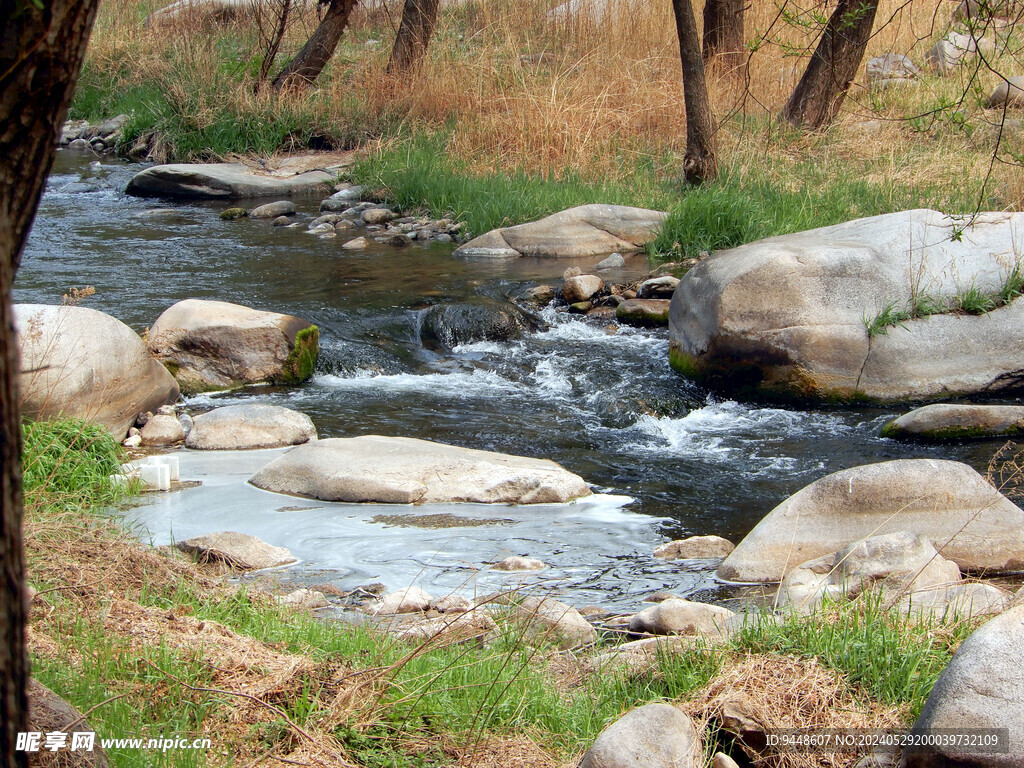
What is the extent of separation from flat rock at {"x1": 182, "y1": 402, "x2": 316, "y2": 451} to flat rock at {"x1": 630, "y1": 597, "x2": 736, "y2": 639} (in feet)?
9.11

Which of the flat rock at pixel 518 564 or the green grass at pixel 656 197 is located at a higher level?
the green grass at pixel 656 197

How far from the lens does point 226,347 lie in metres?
6.68

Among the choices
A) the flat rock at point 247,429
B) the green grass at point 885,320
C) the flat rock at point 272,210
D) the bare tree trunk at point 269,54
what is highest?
the bare tree trunk at point 269,54

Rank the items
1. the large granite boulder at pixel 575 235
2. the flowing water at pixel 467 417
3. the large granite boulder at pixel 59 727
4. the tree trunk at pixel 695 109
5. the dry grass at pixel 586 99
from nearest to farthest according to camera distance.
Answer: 1. the large granite boulder at pixel 59 727
2. the flowing water at pixel 467 417
3. the tree trunk at pixel 695 109
4. the large granite boulder at pixel 575 235
5. the dry grass at pixel 586 99

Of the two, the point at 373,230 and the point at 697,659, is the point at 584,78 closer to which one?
the point at 373,230

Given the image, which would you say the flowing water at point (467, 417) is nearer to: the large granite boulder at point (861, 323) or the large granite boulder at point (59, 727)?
the large granite boulder at point (861, 323)

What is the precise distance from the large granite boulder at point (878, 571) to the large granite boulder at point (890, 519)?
0.77 ft

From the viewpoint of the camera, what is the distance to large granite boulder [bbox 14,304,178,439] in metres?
5.05

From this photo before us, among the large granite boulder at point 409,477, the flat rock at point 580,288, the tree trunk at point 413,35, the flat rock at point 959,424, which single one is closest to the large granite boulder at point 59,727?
the large granite boulder at point 409,477

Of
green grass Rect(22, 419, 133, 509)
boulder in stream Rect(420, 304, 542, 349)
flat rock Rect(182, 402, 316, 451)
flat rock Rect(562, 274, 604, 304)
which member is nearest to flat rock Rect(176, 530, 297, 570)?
green grass Rect(22, 419, 133, 509)

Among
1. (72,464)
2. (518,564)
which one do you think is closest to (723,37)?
(518,564)

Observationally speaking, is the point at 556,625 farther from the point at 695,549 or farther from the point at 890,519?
the point at 890,519

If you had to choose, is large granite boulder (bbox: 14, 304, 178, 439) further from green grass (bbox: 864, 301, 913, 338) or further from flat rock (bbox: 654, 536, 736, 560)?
green grass (bbox: 864, 301, 913, 338)

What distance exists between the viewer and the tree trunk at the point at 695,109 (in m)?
10.1
